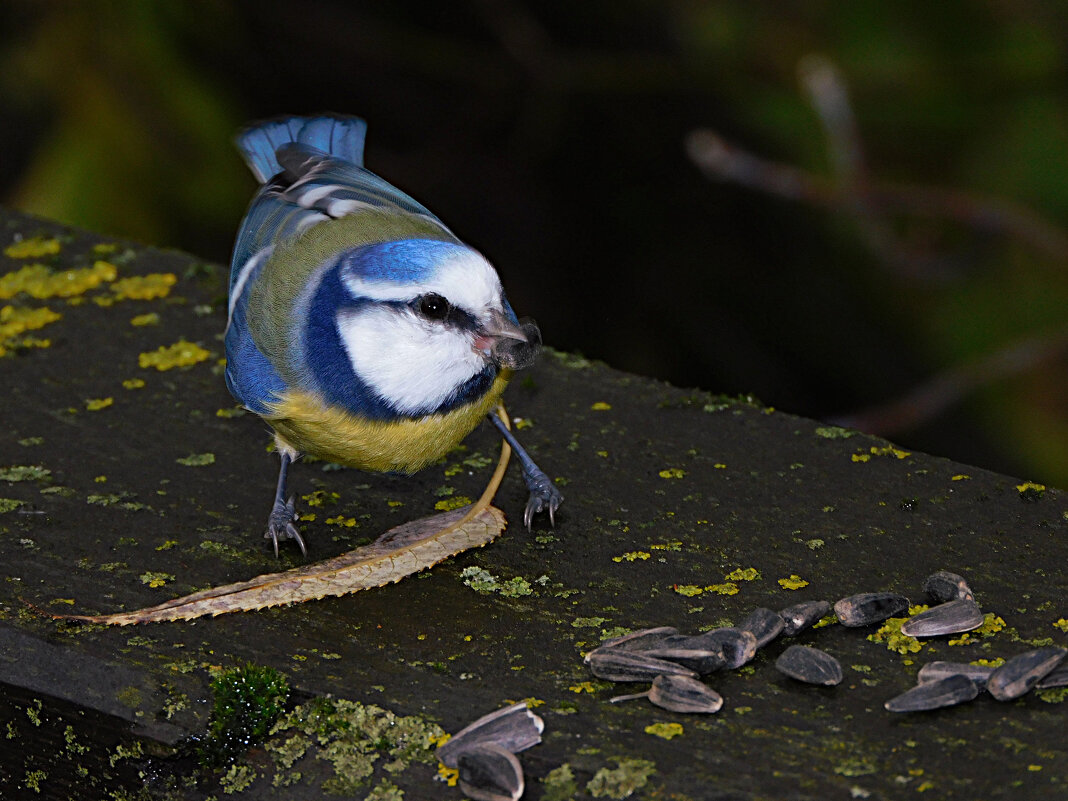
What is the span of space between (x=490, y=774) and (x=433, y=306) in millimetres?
906

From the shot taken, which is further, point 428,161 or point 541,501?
point 428,161

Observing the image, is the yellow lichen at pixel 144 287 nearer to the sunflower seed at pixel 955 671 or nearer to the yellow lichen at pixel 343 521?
the yellow lichen at pixel 343 521

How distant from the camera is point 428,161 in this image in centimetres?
609

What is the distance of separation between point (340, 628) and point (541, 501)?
467 millimetres

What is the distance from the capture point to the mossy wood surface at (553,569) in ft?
5.17

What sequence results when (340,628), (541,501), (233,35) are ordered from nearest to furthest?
1. (340,628)
2. (541,501)
3. (233,35)

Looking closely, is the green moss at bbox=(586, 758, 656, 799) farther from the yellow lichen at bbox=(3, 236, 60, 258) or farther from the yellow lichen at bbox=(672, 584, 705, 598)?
the yellow lichen at bbox=(3, 236, 60, 258)

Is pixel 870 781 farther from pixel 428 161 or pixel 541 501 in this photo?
pixel 428 161

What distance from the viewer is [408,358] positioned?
2.21 m

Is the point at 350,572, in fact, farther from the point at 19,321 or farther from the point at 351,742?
the point at 19,321

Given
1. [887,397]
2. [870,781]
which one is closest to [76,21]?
[887,397]

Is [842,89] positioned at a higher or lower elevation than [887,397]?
higher

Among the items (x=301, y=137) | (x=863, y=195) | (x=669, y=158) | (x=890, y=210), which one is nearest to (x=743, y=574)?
(x=301, y=137)

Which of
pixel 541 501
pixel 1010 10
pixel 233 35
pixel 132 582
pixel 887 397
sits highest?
pixel 1010 10
